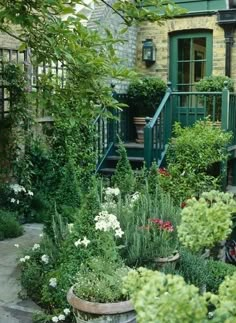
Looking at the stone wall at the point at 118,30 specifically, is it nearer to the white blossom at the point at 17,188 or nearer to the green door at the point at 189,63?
the green door at the point at 189,63

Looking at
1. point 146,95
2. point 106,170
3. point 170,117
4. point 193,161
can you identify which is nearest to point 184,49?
point 146,95

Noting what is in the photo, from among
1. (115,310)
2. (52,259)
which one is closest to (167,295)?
(115,310)

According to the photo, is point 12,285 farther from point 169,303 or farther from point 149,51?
point 149,51

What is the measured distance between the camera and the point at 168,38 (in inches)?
397

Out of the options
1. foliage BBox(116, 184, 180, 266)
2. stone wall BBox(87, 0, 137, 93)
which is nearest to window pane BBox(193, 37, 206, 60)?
stone wall BBox(87, 0, 137, 93)

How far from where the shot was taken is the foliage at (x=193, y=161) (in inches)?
268

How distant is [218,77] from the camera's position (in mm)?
8875

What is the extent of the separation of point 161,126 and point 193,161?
146 cm

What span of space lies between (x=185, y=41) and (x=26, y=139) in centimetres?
427

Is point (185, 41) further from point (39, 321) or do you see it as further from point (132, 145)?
point (39, 321)

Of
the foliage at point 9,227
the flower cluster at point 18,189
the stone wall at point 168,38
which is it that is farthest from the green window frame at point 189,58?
the foliage at point 9,227

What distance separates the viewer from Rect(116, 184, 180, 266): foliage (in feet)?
13.8

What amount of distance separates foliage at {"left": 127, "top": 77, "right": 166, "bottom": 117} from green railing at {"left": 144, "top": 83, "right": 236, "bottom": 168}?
0.39 m

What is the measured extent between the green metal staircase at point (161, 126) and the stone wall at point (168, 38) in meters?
0.78
